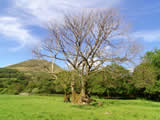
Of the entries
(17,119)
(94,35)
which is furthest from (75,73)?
(17,119)

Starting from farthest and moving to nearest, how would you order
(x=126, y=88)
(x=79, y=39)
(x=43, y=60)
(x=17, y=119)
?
(x=126, y=88) → (x=43, y=60) → (x=79, y=39) → (x=17, y=119)

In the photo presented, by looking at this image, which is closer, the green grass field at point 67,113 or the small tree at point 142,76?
the green grass field at point 67,113

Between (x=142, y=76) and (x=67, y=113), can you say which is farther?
(x=142, y=76)

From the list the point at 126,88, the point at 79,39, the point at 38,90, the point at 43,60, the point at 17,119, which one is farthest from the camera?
the point at 38,90

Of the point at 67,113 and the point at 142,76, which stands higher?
the point at 142,76

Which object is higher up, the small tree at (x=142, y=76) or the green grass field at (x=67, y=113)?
the small tree at (x=142, y=76)

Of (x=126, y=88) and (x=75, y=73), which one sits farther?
(x=126, y=88)

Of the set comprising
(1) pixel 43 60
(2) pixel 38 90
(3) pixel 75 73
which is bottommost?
A: (2) pixel 38 90

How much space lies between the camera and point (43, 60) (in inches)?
830

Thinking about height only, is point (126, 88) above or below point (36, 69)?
below

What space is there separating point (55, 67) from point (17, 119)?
1395 centimetres

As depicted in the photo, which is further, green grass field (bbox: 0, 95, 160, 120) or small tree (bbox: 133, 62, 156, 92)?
small tree (bbox: 133, 62, 156, 92)

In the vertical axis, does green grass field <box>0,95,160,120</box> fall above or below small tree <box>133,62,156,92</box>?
below

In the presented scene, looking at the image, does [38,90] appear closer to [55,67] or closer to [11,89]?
[11,89]
